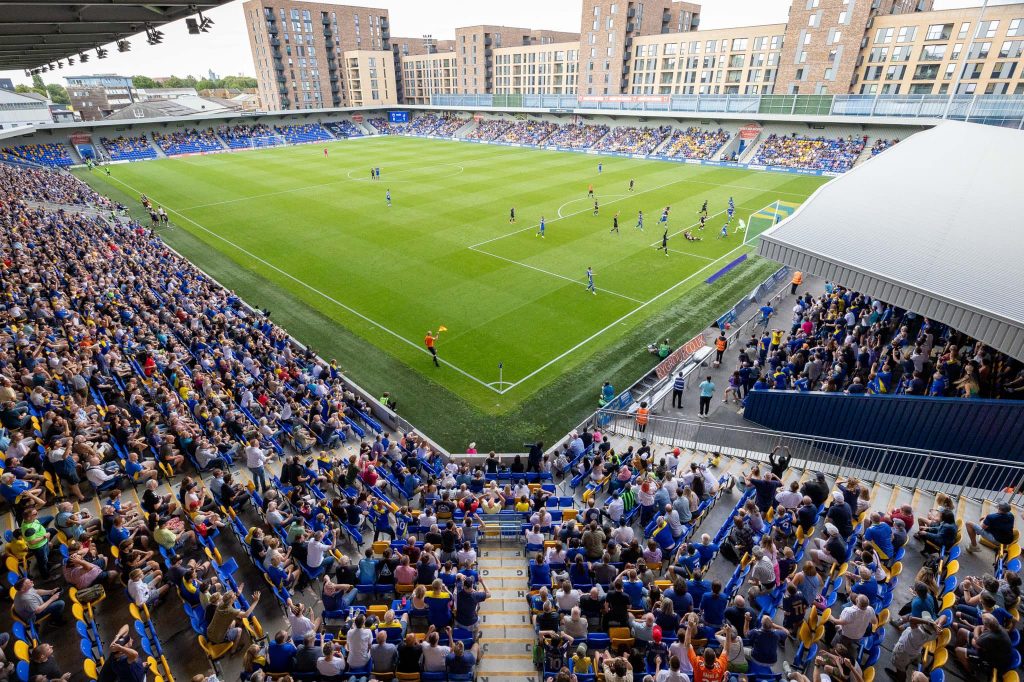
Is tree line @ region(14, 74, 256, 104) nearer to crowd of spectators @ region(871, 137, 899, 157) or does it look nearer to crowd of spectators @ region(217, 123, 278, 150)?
crowd of spectators @ region(217, 123, 278, 150)

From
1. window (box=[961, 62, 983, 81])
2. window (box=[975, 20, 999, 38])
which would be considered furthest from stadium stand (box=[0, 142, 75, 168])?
window (box=[961, 62, 983, 81])

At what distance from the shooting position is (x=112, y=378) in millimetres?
15266

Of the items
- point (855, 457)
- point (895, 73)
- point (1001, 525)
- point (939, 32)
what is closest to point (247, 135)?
point (895, 73)

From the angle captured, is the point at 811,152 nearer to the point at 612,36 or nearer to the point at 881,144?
the point at 881,144

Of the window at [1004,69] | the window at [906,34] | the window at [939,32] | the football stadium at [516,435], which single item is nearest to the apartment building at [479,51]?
the window at [906,34]

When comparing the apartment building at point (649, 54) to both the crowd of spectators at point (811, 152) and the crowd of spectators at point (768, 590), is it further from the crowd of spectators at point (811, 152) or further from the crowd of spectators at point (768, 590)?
the crowd of spectators at point (768, 590)

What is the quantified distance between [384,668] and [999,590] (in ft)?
26.4

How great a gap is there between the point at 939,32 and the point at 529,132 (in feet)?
166

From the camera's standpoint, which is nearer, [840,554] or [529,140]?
[840,554]

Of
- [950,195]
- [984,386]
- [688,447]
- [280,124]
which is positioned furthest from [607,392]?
[280,124]

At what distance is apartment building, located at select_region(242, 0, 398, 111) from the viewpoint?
10769 centimetres

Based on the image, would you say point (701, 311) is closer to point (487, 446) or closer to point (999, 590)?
point (487, 446)

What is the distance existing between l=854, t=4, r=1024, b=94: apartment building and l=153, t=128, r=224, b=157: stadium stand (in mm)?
85743

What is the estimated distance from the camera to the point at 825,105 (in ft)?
185
